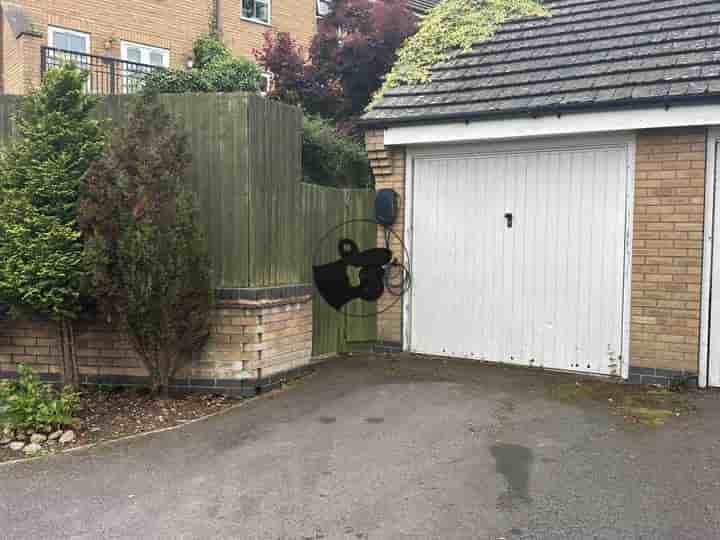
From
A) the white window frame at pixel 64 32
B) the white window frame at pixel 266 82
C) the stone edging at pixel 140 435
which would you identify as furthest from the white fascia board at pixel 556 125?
the white window frame at pixel 64 32

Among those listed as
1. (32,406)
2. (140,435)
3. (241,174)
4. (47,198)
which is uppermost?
(241,174)

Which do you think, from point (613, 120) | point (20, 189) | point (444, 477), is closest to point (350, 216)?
point (613, 120)

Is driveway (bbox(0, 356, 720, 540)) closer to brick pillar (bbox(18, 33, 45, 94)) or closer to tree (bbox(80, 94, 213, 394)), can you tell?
tree (bbox(80, 94, 213, 394))

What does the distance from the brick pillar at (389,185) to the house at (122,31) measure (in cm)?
662

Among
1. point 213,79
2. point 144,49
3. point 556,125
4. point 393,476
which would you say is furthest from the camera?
point 144,49

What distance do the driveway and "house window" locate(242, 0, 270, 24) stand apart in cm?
1440

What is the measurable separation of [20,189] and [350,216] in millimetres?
3863

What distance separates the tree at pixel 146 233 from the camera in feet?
19.0

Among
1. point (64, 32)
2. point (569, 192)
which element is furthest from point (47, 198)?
point (64, 32)

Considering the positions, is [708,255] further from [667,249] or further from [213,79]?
[213,79]

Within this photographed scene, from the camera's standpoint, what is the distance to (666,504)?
13.5 ft

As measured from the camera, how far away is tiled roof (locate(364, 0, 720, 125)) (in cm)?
667

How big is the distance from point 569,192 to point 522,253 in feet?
2.84

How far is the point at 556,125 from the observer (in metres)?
7.02
